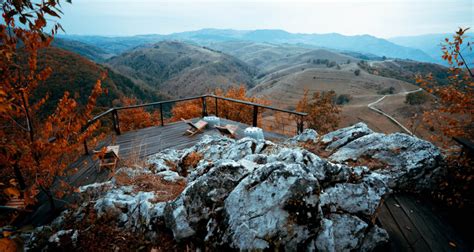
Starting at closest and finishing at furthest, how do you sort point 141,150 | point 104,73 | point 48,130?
point 48,130 → point 104,73 → point 141,150

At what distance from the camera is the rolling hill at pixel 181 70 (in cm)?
9738

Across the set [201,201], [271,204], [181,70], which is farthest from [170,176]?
[181,70]

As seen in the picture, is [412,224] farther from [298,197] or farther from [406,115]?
[406,115]

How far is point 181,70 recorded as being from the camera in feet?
393

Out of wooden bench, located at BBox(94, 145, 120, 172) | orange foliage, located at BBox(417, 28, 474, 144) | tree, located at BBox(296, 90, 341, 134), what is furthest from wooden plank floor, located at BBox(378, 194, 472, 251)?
tree, located at BBox(296, 90, 341, 134)

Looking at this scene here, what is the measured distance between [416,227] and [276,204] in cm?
223

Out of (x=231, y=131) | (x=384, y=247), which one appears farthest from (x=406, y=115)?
(x=384, y=247)

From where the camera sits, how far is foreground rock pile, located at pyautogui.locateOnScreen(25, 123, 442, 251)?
8.20 ft

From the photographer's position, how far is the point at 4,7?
6.09ft

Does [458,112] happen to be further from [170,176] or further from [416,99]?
[416,99]

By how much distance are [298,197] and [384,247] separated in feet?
4.36

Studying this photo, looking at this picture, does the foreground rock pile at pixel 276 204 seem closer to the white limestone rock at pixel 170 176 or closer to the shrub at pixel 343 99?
the white limestone rock at pixel 170 176

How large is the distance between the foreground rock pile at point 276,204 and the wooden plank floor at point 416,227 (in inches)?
13.7

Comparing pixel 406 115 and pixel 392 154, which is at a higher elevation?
pixel 392 154
